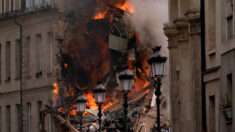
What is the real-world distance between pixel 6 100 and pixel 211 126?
50.3 m

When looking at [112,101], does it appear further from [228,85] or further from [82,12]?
[228,85]

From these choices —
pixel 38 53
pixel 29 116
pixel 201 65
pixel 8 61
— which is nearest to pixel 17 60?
pixel 8 61

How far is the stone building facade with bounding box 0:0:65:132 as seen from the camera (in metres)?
74.2

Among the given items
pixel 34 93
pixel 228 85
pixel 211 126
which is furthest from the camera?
pixel 34 93

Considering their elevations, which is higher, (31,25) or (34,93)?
(31,25)

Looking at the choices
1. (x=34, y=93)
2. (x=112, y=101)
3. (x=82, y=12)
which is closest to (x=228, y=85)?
(x=112, y=101)

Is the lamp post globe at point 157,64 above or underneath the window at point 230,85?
above

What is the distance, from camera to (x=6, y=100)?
3184 inches

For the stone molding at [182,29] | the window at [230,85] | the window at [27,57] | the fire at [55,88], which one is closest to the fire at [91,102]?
the fire at [55,88]

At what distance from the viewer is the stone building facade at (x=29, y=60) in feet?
243

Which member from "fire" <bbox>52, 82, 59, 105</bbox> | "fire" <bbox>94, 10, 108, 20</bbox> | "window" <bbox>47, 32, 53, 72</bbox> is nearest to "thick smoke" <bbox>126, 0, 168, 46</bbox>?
"fire" <bbox>94, 10, 108, 20</bbox>

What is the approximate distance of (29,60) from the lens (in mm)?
77250

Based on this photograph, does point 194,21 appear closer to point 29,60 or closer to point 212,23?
point 212,23

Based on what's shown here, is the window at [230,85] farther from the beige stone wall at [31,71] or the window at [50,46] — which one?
the window at [50,46]
